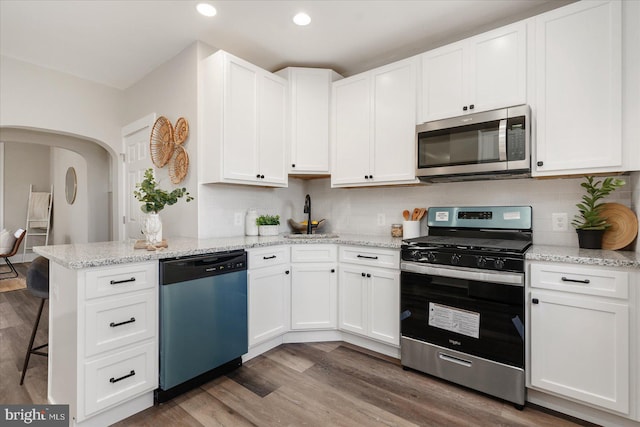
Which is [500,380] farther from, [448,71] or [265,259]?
[448,71]

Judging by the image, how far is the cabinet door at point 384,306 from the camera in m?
2.41

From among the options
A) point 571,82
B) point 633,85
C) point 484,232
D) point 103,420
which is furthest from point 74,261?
point 633,85

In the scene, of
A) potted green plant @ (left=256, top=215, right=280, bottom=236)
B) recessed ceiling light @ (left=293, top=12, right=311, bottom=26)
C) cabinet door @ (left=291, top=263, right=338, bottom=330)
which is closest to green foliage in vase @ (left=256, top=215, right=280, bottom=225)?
potted green plant @ (left=256, top=215, right=280, bottom=236)

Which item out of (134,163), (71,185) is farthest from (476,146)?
(71,185)

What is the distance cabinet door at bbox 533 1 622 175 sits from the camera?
1.86 m

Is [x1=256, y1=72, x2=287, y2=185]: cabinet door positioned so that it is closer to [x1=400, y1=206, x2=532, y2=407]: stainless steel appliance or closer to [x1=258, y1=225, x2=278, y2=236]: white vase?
[x1=258, y1=225, x2=278, y2=236]: white vase

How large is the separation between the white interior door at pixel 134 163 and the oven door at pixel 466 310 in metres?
2.87

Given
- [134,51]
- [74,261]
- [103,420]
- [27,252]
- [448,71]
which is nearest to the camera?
[74,261]

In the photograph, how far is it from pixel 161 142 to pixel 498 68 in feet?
9.57

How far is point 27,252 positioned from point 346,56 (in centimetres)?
836

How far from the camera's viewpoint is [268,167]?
2926mm

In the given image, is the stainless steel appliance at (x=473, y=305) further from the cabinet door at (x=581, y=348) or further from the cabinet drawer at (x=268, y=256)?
the cabinet drawer at (x=268, y=256)

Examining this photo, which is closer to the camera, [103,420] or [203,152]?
[103,420]

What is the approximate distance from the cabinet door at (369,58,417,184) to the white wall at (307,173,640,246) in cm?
35
